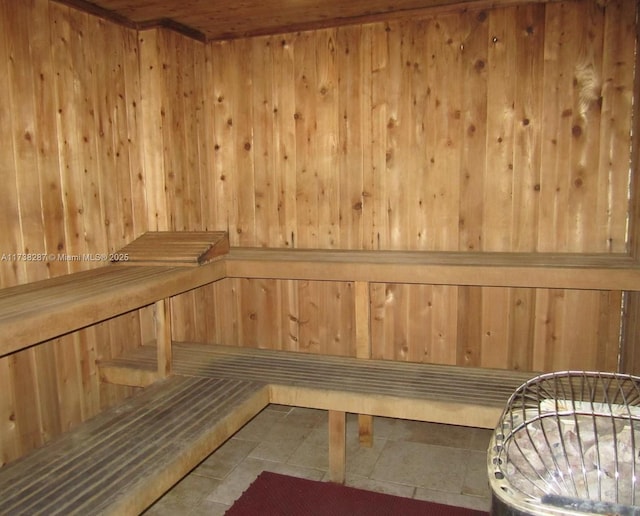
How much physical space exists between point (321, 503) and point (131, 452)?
91 centimetres

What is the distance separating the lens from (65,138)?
2.47 metres

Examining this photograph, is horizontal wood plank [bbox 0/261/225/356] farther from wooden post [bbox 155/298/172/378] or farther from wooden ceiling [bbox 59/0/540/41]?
wooden ceiling [bbox 59/0/540/41]

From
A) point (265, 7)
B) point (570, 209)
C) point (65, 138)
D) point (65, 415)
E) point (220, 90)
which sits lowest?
point (65, 415)

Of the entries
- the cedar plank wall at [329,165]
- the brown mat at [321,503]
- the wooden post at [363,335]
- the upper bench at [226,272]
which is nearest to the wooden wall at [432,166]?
the cedar plank wall at [329,165]

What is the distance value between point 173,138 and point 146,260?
83 centimetres

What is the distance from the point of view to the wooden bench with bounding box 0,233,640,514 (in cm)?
173

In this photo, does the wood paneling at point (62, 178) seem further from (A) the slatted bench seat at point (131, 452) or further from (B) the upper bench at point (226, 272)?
(A) the slatted bench seat at point (131, 452)

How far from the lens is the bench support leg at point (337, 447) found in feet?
8.15

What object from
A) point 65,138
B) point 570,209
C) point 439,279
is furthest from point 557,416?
point 65,138

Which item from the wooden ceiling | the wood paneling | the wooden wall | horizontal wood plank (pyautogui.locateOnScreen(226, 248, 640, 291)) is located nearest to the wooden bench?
horizontal wood plank (pyautogui.locateOnScreen(226, 248, 640, 291))

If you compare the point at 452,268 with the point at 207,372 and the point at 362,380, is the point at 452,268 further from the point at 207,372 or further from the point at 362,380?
the point at 207,372

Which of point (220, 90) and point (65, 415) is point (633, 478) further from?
point (220, 90)

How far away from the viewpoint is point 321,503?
2.36m

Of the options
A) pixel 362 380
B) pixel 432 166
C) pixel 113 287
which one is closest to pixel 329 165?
pixel 432 166
